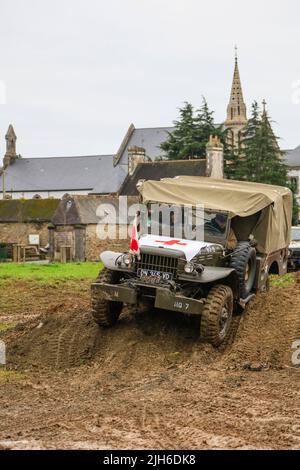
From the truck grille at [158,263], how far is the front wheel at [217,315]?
2.35 feet

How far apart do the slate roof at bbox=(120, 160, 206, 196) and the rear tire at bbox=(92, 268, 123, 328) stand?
42.4 meters

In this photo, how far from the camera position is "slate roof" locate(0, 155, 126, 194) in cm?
9312

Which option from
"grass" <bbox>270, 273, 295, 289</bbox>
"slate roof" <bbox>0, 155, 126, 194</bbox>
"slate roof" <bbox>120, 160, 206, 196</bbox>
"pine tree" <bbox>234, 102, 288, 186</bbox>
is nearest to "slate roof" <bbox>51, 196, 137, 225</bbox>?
"slate roof" <bbox>120, 160, 206, 196</bbox>

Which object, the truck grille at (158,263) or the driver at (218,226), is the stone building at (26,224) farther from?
the truck grille at (158,263)

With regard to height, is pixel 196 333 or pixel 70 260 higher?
pixel 196 333

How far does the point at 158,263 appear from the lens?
12211 millimetres

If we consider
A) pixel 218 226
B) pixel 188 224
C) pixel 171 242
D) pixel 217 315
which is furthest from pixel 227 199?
pixel 217 315

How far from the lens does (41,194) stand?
309 ft

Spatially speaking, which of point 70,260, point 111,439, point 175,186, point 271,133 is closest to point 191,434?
point 111,439

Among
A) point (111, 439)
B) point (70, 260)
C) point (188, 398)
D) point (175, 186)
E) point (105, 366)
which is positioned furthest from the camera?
point (70, 260)

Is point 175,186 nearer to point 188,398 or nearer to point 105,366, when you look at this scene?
point 105,366

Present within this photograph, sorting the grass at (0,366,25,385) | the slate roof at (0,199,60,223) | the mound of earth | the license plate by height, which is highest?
the license plate

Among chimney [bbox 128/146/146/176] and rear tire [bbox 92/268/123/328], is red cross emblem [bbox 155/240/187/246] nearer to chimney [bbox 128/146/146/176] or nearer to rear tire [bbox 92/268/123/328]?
rear tire [bbox 92/268/123/328]
